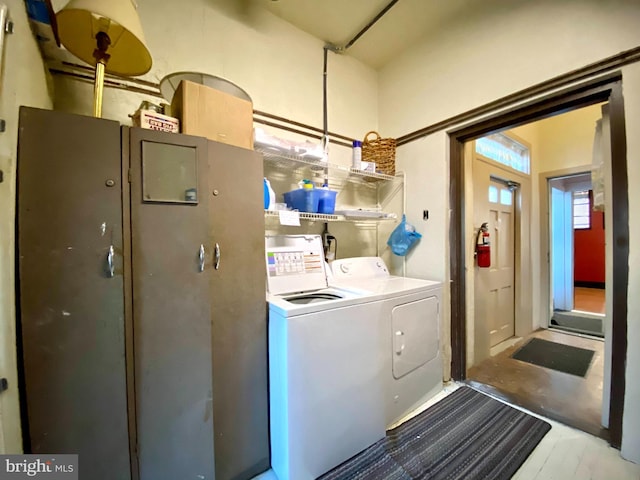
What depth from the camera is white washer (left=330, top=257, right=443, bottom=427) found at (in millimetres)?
1622

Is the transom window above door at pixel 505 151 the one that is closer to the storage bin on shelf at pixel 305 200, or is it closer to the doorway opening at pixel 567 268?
the doorway opening at pixel 567 268

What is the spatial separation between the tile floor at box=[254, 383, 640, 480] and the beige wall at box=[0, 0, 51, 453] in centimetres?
109

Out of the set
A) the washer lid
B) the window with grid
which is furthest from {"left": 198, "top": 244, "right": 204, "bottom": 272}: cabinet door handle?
the window with grid

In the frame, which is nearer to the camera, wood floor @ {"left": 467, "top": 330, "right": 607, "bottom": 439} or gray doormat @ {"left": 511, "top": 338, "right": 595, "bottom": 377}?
wood floor @ {"left": 467, "top": 330, "right": 607, "bottom": 439}

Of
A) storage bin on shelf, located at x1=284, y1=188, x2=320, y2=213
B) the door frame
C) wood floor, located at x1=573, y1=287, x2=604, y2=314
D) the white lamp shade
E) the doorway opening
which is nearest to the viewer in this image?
the white lamp shade

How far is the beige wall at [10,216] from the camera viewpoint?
2.55ft

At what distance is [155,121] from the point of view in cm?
115

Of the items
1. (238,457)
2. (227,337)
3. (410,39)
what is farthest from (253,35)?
(238,457)

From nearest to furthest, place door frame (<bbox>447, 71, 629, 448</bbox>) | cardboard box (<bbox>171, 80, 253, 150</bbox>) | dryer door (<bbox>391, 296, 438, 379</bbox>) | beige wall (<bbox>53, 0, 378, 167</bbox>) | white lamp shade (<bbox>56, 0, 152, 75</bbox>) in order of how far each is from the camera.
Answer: white lamp shade (<bbox>56, 0, 152, 75</bbox>), cardboard box (<bbox>171, 80, 253, 150</bbox>), door frame (<bbox>447, 71, 629, 448</bbox>), beige wall (<bbox>53, 0, 378, 167</bbox>), dryer door (<bbox>391, 296, 438, 379</bbox>)

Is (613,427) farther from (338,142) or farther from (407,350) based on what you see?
(338,142)

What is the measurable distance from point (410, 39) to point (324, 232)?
197 centimetres

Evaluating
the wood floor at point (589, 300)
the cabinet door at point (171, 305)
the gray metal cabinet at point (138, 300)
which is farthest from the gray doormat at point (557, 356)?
the cabinet door at point (171, 305)

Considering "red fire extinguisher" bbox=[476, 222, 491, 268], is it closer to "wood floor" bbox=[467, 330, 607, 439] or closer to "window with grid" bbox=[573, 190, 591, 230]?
"wood floor" bbox=[467, 330, 607, 439]

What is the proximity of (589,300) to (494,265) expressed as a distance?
422 cm
